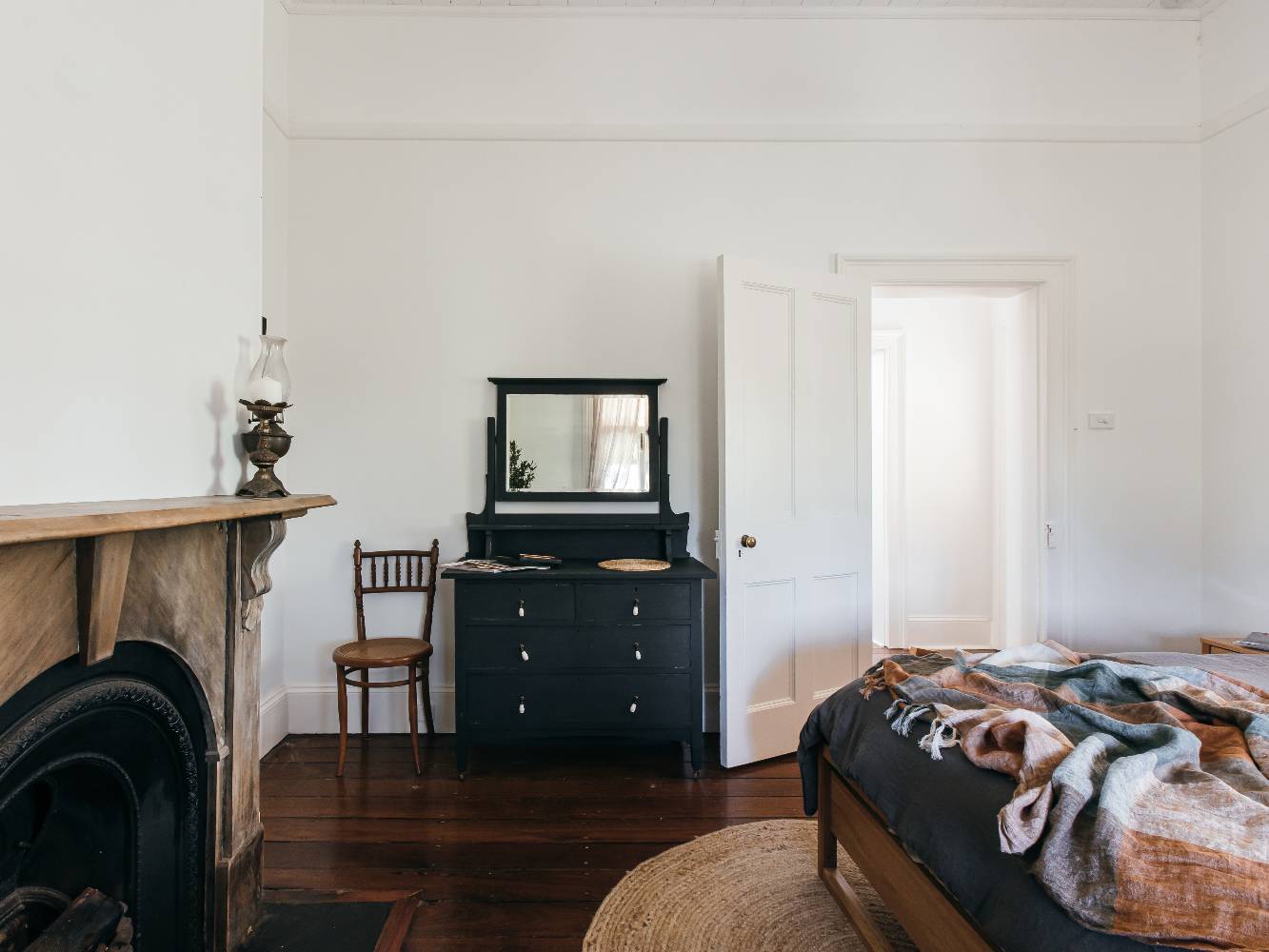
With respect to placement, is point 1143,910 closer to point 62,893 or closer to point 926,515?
point 62,893

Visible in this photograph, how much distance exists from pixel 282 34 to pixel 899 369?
4.11m

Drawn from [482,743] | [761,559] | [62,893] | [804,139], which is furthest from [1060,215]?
[62,893]

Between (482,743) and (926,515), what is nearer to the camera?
(482,743)

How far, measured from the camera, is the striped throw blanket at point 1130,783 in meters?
0.85

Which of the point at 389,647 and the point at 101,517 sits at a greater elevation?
the point at 101,517

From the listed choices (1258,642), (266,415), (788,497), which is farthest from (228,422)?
(1258,642)

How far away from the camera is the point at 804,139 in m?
3.09

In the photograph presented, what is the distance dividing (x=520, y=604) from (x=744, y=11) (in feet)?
9.90

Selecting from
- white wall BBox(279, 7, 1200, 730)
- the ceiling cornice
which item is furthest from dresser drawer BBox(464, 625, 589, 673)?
the ceiling cornice

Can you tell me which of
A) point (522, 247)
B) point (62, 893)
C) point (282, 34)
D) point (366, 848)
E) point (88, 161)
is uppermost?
point (282, 34)

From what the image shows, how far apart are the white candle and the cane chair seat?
1375 mm

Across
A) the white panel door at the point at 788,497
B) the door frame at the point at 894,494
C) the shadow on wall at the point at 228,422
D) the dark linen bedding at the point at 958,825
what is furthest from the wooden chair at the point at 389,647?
the door frame at the point at 894,494

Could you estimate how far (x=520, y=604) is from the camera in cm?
261

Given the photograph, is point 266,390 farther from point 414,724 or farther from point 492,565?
point 414,724
